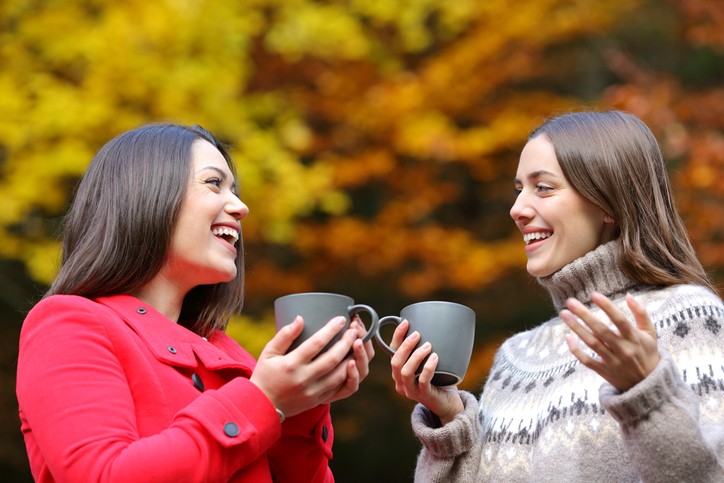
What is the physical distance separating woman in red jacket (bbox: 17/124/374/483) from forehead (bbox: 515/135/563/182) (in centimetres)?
84

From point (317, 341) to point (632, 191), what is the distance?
1.12 m

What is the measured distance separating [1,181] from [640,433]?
504 centimetres

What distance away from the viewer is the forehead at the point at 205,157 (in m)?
2.03

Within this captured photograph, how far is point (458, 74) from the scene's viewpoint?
6.93 m

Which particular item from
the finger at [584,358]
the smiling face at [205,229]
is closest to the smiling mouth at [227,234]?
the smiling face at [205,229]

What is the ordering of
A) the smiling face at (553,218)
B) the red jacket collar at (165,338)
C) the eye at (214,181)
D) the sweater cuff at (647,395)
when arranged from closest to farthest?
the sweater cuff at (647,395) → the red jacket collar at (165,338) → the eye at (214,181) → the smiling face at (553,218)

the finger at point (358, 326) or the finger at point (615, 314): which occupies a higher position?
the finger at point (615, 314)

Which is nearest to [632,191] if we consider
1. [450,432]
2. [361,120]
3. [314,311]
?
[450,432]

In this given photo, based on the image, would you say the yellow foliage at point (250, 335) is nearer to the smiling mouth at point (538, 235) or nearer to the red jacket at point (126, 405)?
the smiling mouth at point (538, 235)

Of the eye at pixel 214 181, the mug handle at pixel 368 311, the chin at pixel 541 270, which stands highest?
the eye at pixel 214 181

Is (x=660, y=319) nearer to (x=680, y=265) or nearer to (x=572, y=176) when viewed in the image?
(x=680, y=265)

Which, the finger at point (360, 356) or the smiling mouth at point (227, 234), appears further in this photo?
the smiling mouth at point (227, 234)

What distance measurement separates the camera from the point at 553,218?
215cm

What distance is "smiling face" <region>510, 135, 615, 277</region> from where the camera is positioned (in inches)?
84.6
